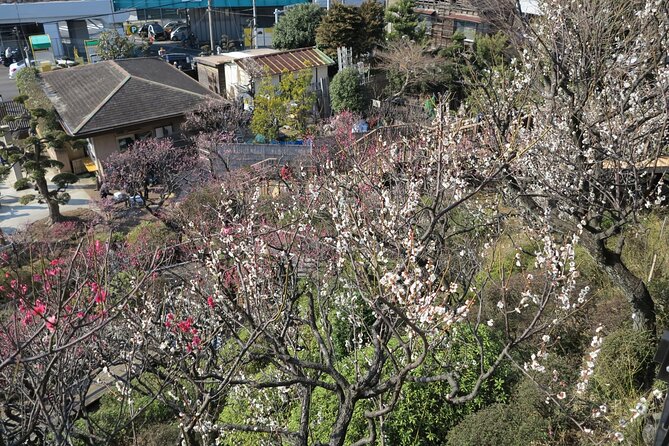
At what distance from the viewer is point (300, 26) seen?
2653cm

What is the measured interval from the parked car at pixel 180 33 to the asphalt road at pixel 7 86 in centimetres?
1207

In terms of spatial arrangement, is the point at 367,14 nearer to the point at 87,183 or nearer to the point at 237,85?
the point at 237,85

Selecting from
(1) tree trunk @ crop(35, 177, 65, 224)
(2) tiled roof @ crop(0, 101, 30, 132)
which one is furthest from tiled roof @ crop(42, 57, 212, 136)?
(1) tree trunk @ crop(35, 177, 65, 224)

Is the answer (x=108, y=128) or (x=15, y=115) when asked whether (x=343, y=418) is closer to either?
(x=108, y=128)

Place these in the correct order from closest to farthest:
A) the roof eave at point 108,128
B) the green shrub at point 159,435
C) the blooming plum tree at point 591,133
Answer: the blooming plum tree at point 591,133, the green shrub at point 159,435, the roof eave at point 108,128

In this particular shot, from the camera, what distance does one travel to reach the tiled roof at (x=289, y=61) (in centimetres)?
2179

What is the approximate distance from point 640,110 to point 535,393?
14.1 ft

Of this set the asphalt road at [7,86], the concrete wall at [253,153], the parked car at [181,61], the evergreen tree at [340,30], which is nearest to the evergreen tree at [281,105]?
the concrete wall at [253,153]

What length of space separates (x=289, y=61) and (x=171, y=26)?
24.4 m

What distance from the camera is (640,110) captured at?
738 cm

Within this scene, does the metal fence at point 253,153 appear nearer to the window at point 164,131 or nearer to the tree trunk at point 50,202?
the window at point 164,131

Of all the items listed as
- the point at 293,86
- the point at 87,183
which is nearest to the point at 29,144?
the point at 87,183

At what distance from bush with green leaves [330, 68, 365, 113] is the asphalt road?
18.8 meters

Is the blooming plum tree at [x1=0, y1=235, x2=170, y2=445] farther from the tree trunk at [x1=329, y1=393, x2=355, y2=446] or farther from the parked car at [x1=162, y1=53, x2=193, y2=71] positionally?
the parked car at [x1=162, y1=53, x2=193, y2=71]
